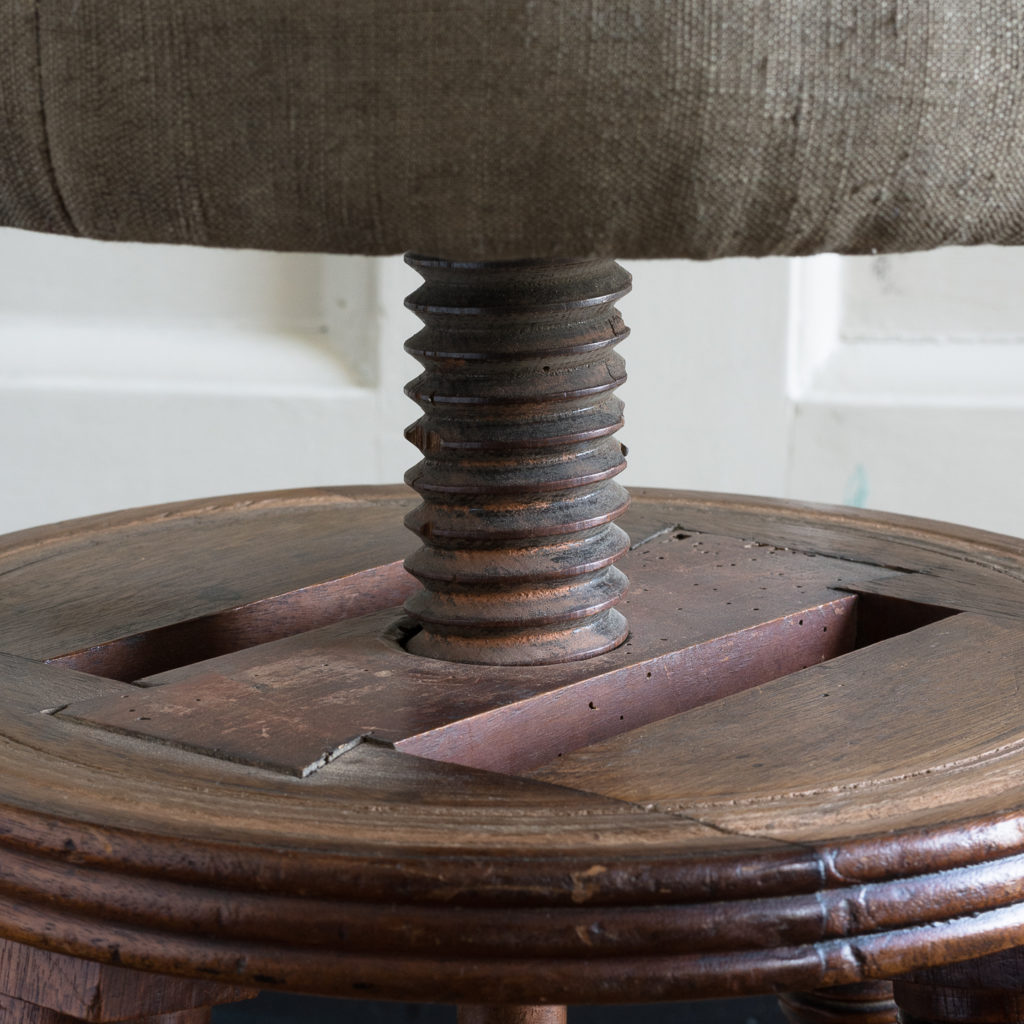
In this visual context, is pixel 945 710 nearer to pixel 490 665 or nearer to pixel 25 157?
pixel 490 665

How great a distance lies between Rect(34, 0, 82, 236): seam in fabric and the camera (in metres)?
0.42

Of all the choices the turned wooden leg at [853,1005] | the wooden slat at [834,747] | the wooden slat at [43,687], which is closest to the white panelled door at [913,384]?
the turned wooden leg at [853,1005]

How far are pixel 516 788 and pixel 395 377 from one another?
1074 millimetres

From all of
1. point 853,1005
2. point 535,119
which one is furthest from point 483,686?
point 853,1005

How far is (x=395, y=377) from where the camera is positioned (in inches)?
59.5

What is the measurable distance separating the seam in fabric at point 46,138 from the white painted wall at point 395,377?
103cm

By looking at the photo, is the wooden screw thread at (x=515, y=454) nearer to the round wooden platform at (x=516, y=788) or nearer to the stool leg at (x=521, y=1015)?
the round wooden platform at (x=516, y=788)

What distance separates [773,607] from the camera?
2.17 feet

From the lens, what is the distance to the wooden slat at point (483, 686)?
0.51 m

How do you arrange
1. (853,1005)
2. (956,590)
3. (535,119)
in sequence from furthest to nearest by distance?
(853,1005) < (956,590) < (535,119)

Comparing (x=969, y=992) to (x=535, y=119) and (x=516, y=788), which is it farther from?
(x=535, y=119)

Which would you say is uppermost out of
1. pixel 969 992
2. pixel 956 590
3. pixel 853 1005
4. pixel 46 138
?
pixel 46 138

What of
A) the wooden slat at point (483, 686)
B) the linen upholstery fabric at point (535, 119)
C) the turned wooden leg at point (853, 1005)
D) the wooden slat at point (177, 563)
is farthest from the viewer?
the turned wooden leg at point (853, 1005)

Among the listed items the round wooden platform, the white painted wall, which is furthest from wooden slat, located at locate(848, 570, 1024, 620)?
the white painted wall
